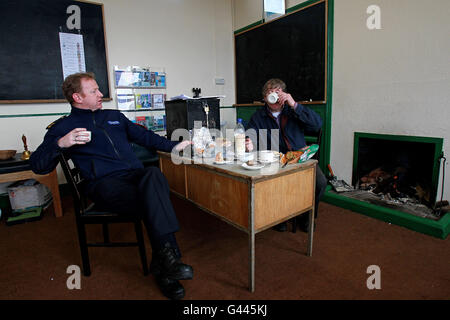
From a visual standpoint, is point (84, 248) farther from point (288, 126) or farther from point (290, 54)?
point (290, 54)

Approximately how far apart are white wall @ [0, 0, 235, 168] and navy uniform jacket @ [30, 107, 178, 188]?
1522 mm

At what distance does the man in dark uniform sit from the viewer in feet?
5.02

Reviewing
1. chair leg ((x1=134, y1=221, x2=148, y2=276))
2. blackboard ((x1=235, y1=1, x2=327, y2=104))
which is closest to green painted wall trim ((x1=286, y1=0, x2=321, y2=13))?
blackboard ((x1=235, y1=1, x2=327, y2=104))

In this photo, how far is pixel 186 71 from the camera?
4.00m

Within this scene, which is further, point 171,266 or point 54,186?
point 54,186

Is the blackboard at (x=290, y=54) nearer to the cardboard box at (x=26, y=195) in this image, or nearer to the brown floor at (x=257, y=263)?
the brown floor at (x=257, y=263)

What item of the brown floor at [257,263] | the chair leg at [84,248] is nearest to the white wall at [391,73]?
the brown floor at [257,263]

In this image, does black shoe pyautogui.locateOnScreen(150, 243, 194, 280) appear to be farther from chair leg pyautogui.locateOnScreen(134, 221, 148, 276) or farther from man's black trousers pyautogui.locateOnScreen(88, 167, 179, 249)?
chair leg pyautogui.locateOnScreen(134, 221, 148, 276)

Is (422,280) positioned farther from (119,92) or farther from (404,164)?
(119,92)

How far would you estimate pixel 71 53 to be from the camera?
10.2 ft

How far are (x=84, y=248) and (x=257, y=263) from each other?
1.10 m

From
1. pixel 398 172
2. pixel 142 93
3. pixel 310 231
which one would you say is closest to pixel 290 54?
pixel 398 172

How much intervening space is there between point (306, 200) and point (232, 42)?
10.9 feet
